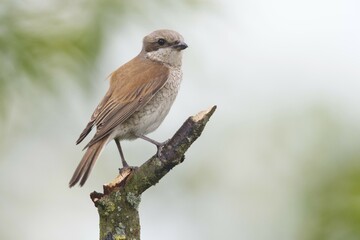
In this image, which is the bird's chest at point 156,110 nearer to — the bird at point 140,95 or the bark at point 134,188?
the bird at point 140,95

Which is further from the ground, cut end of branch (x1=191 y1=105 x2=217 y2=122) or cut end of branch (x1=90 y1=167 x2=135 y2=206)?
cut end of branch (x1=191 y1=105 x2=217 y2=122)

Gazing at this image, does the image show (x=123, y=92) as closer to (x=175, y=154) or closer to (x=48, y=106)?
(x=48, y=106)

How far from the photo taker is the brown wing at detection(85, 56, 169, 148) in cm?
639

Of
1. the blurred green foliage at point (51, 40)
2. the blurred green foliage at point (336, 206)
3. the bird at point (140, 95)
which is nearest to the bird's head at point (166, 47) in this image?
the bird at point (140, 95)

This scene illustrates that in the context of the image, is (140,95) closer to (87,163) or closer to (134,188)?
(87,163)

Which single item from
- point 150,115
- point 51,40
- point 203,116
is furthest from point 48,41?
point 203,116

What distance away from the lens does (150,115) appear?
6727 millimetres

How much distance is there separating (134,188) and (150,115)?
1.57 m

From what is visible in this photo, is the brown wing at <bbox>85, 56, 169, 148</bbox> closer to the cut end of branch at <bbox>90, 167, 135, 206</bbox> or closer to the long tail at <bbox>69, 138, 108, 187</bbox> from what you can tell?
the long tail at <bbox>69, 138, 108, 187</bbox>

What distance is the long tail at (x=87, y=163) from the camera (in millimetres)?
5809

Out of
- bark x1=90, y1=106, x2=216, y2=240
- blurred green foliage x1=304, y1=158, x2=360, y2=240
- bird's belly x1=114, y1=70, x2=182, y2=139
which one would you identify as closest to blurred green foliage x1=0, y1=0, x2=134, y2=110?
bird's belly x1=114, y1=70, x2=182, y2=139

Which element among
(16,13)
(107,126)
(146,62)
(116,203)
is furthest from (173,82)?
(116,203)

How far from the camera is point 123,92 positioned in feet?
21.6

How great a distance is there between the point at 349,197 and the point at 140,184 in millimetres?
1233
